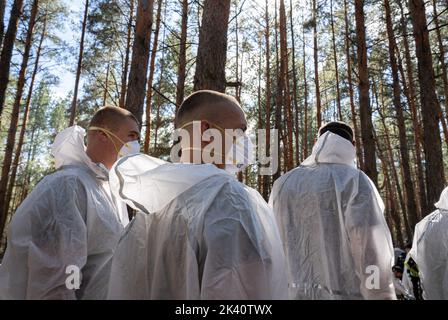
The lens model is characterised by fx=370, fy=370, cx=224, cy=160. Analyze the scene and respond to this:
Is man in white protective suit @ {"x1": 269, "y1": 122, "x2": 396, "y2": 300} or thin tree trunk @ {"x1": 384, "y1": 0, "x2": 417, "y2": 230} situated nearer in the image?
man in white protective suit @ {"x1": 269, "y1": 122, "x2": 396, "y2": 300}

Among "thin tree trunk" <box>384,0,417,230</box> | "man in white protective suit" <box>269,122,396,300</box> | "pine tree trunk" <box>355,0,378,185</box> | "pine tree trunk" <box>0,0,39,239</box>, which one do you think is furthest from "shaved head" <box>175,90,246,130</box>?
"pine tree trunk" <box>0,0,39,239</box>

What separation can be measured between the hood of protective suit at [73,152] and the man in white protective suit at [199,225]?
1115mm

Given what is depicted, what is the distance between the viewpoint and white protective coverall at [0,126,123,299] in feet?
6.48

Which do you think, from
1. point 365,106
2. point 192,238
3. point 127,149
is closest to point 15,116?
point 365,106

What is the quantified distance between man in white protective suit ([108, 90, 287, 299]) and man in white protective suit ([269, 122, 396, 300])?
5.11ft

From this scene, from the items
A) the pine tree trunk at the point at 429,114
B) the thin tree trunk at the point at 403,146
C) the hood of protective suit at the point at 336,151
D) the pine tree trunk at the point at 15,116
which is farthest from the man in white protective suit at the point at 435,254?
the pine tree trunk at the point at 15,116

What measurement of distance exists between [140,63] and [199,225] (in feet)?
17.6

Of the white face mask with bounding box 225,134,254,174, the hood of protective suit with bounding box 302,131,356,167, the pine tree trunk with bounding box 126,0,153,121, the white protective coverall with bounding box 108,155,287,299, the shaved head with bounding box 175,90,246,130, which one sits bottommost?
the white protective coverall with bounding box 108,155,287,299

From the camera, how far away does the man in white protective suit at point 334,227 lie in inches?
105

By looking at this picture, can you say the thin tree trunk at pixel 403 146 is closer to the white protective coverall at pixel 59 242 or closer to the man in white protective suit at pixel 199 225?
the white protective coverall at pixel 59 242

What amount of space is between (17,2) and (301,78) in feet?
54.9

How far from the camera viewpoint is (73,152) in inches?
104

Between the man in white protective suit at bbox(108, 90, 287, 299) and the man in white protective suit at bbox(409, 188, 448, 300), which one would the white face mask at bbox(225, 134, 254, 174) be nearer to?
the man in white protective suit at bbox(108, 90, 287, 299)

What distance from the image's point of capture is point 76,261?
6.61 ft
